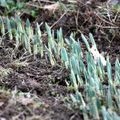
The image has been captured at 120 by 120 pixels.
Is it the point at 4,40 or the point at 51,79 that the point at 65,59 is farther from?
the point at 4,40

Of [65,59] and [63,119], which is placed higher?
[65,59]

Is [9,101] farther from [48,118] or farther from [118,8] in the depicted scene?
[118,8]

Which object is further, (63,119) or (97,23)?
(97,23)

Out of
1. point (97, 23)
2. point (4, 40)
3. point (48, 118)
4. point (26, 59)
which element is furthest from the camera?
point (97, 23)

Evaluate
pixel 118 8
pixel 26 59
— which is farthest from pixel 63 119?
pixel 118 8

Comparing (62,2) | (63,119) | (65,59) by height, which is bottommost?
(63,119)

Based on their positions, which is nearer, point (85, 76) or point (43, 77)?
point (85, 76)

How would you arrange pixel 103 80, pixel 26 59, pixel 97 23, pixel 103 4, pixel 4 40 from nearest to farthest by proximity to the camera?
1. pixel 103 80
2. pixel 26 59
3. pixel 4 40
4. pixel 97 23
5. pixel 103 4
